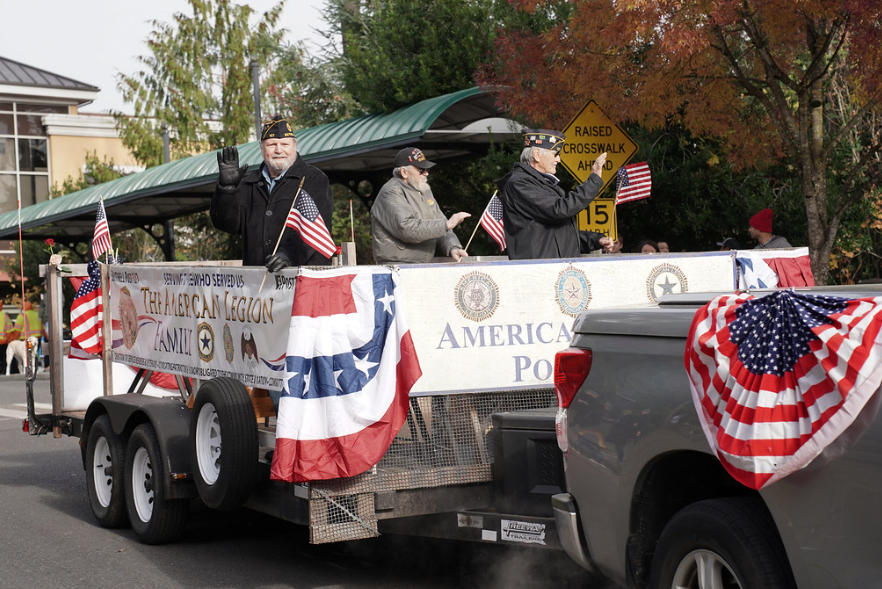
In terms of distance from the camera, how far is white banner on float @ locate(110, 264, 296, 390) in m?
6.20

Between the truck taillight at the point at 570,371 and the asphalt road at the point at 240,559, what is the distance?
68.8 inches

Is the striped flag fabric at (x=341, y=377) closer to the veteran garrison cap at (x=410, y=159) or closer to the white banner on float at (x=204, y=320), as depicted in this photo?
the white banner on float at (x=204, y=320)

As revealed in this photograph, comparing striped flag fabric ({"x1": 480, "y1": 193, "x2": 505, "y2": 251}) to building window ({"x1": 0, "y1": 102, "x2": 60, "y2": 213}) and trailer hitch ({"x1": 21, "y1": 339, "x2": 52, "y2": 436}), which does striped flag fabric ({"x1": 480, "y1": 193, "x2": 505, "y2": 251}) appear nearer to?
trailer hitch ({"x1": 21, "y1": 339, "x2": 52, "y2": 436})

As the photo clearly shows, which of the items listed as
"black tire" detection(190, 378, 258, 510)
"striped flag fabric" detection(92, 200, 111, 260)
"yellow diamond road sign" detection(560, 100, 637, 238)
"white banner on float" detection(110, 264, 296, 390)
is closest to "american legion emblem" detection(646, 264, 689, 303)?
"white banner on float" detection(110, 264, 296, 390)

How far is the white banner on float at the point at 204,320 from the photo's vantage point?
6195 millimetres

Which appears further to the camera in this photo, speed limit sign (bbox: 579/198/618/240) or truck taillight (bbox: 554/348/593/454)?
speed limit sign (bbox: 579/198/618/240)

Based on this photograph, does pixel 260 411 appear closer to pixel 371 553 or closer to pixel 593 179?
pixel 371 553

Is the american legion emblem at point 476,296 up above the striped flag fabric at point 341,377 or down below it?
above

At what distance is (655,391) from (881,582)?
3.59 ft

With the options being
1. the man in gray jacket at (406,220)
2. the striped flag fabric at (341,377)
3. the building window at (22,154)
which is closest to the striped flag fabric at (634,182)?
the man in gray jacket at (406,220)

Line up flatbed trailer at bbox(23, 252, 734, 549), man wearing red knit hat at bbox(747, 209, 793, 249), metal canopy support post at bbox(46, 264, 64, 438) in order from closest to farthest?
flatbed trailer at bbox(23, 252, 734, 549), metal canopy support post at bbox(46, 264, 64, 438), man wearing red knit hat at bbox(747, 209, 793, 249)

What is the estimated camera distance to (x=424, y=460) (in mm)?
5805

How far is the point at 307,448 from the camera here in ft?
17.9

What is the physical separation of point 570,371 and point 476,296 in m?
1.70
